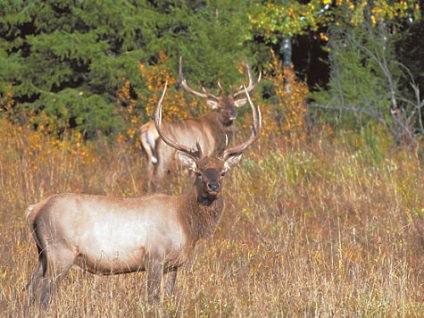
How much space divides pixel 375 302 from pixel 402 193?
12.2 ft

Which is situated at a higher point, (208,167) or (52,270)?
(208,167)

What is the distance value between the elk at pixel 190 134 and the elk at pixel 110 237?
5.17 m

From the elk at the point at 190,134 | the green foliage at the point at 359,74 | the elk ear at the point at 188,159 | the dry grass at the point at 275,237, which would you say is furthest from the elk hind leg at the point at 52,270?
the green foliage at the point at 359,74

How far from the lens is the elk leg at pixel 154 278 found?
6281 millimetres

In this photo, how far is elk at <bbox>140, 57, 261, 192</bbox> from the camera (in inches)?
488

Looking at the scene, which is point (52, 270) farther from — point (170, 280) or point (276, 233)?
point (276, 233)

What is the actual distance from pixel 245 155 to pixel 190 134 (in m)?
1.22

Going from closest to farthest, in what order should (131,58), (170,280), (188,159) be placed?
(170,280)
(188,159)
(131,58)

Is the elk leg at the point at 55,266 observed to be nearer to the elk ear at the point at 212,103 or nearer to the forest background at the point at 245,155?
the forest background at the point at 245,155

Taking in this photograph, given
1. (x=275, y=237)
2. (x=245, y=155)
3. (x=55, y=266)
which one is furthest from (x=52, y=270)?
(x=245, y=155)

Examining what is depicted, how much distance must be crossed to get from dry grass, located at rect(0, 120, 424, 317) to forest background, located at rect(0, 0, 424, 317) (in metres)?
0.02

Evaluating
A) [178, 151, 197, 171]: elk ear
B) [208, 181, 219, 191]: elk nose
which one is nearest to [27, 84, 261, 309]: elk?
[208, 181, 219, 191]: elk nose

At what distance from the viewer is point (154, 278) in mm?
6352

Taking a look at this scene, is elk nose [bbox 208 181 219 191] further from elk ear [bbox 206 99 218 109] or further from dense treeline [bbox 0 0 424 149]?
dense treeline [bbox 0 0 424 149]
